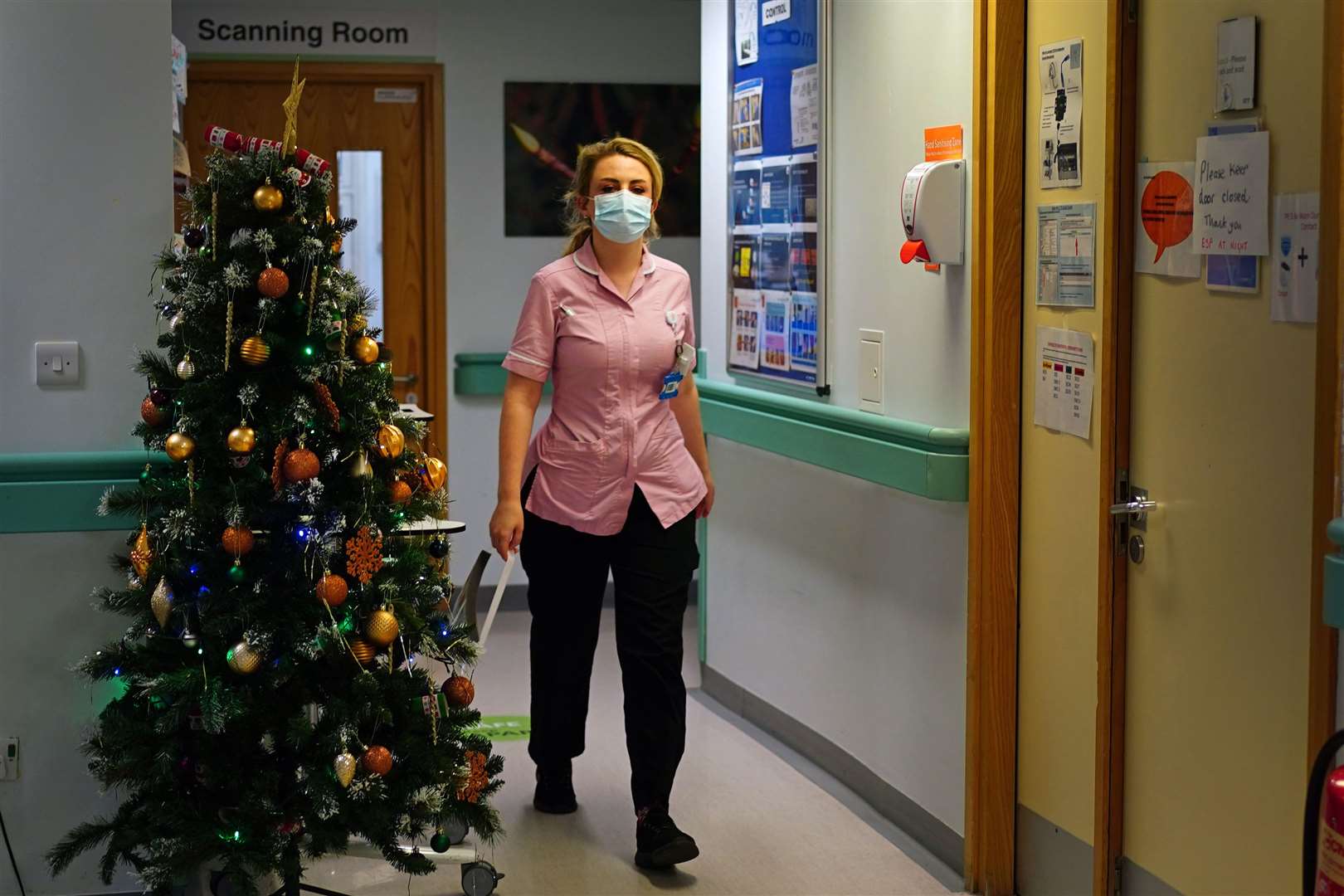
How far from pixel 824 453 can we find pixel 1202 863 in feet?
4.98

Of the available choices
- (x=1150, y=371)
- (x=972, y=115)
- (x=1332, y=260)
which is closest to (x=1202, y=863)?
(x=1150, y=371)

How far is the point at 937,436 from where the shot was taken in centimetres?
345

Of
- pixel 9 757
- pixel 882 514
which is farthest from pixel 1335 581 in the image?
pixel 9 757

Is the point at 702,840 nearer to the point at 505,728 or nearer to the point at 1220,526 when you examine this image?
the point at 505,728

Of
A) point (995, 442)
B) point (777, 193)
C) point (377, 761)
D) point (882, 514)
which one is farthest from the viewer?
point (777, 193)

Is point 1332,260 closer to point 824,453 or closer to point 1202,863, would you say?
point 1202,863

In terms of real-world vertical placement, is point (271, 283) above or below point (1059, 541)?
above

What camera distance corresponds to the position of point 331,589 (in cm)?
293

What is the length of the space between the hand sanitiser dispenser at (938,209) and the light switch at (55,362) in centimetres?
180

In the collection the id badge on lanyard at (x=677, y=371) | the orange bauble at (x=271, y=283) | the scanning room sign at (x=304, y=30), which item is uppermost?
the scanning room sign at (x=304, y=30)

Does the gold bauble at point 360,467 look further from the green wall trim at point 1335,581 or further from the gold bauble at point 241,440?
the green wall trim at point 1335,581

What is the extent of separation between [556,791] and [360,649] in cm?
112

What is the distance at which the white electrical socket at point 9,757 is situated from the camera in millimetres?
3238

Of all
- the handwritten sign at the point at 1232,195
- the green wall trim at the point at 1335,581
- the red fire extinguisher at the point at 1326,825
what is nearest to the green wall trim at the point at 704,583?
the handwritten sign at the point at 1232,195
